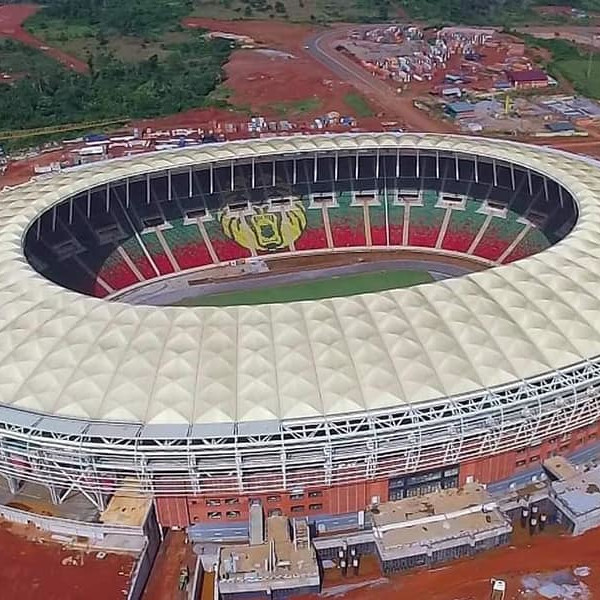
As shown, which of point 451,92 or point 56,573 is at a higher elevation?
point 56,573

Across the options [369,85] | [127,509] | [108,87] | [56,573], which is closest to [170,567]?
[127,509]

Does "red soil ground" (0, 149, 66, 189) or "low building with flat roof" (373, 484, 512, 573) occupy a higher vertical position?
"low building with flat roof" (373, 484, 512, 573)

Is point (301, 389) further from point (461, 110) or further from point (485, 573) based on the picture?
point (461, 110)

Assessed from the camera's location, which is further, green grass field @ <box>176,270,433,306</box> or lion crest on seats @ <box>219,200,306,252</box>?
lion crest on seats @ <box>219,200,306,252</box>

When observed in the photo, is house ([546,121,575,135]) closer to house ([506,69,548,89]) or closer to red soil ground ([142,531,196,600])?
house ([506,69,548,89])

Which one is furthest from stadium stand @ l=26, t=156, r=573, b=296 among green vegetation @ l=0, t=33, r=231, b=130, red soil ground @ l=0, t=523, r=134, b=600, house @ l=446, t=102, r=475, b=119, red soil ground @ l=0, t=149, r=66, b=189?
green vegetation @ l=0, t=33, r=231, b=130

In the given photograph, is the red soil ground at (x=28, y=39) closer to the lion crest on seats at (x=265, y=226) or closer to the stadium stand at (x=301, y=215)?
the stadium stand at (x=301, y=215)

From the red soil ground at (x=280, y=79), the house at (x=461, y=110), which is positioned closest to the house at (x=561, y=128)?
the house at (x=461, y=110)
